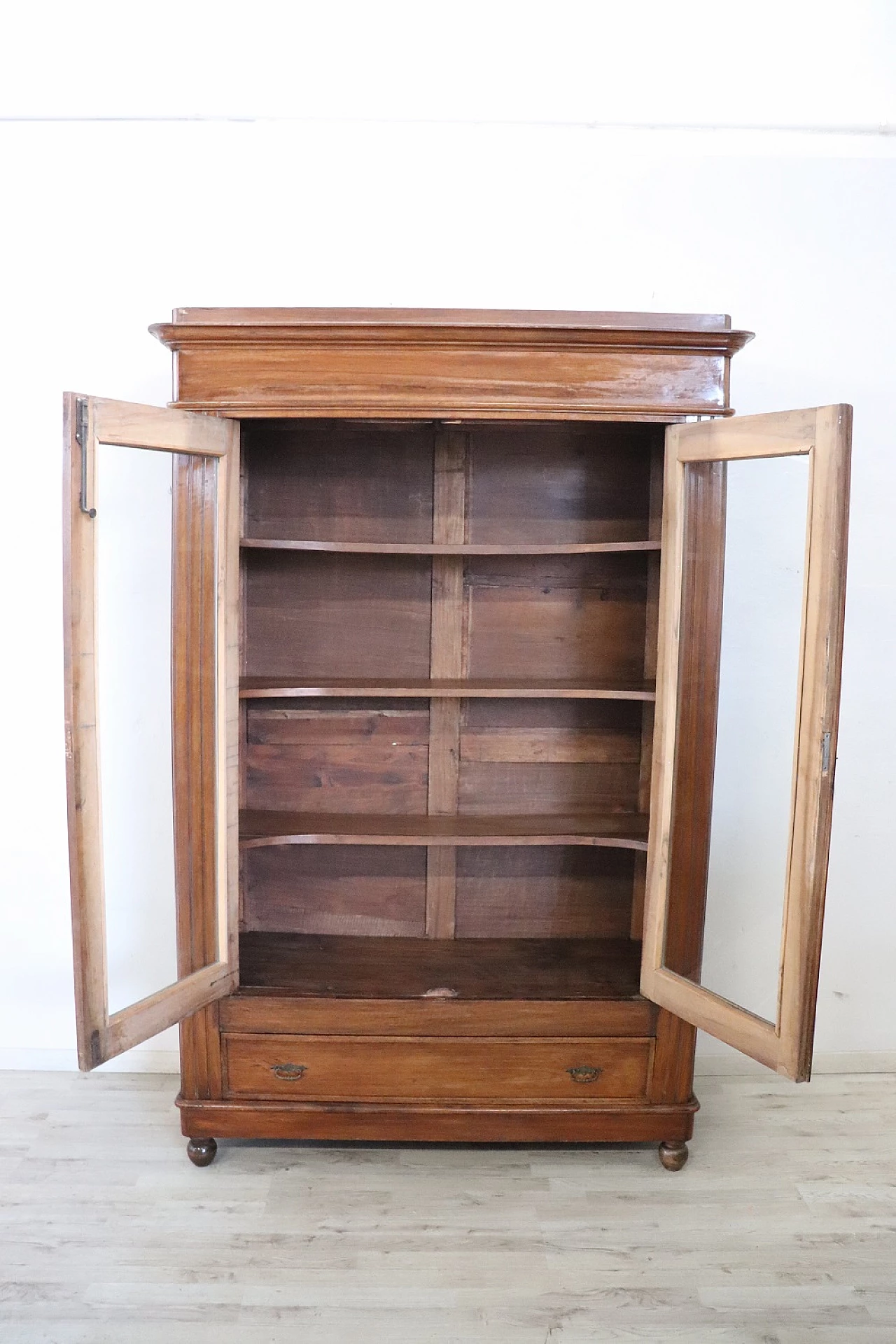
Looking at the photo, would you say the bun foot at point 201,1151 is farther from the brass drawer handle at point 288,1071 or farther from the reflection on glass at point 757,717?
the reflection on glass at point 757,717

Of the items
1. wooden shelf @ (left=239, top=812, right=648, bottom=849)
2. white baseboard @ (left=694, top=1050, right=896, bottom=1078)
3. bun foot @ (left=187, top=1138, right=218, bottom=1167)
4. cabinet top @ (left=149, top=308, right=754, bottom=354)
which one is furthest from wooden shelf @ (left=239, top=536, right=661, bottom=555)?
white baseboard @ (left=694, top=1050, right=896, bottom=1078)

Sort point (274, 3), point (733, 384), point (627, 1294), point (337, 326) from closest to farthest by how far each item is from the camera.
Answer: point (627, 1294) < point (337, 326) < point (274, 3) < point (733, 384)

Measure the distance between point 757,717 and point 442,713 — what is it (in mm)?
847

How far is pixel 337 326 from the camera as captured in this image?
2.14 metres

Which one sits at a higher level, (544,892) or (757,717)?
(757,717)

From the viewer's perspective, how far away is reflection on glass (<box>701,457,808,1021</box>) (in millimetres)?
2045

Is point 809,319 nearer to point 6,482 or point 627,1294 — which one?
point 6,482

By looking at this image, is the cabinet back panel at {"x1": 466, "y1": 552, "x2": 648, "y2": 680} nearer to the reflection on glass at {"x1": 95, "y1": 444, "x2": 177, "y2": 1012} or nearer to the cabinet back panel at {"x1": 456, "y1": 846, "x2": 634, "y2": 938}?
the cabinet back panel at {"x1": 456, "y1": 846, "x2": 634, "y2": 938}

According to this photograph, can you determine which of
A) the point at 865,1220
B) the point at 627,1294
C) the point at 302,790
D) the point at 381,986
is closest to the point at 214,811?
the point at 302,790

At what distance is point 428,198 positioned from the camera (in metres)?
2.68

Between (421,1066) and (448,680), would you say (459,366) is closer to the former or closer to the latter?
(448,680)

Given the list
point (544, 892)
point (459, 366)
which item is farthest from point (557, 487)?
point (544, 892)

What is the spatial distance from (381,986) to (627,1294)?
2.69 feet

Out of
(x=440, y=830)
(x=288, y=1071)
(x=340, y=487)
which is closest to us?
(x=288, y=1071)
